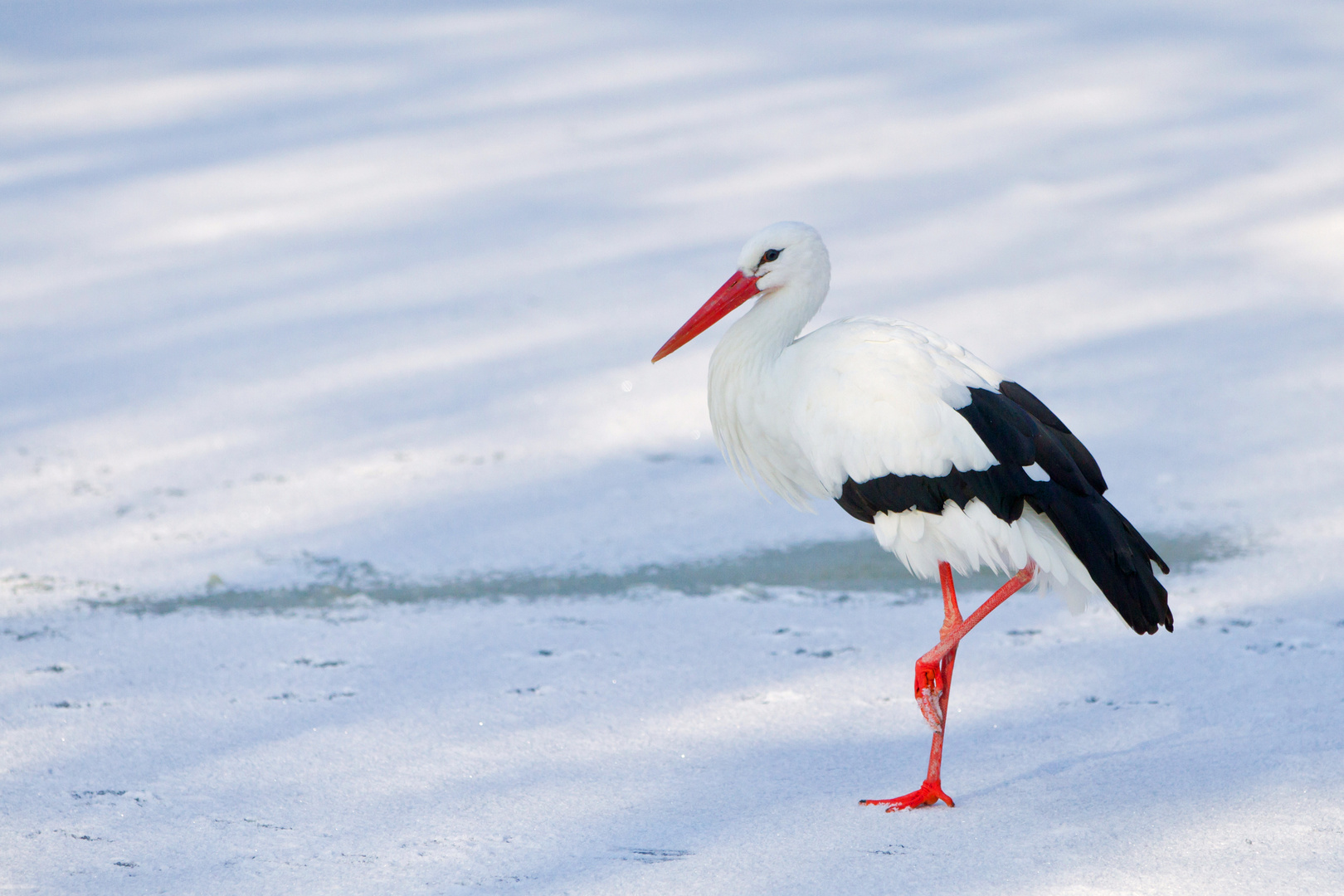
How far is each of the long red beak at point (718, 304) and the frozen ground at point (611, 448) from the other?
79 cm

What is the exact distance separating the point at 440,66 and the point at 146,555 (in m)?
5.76

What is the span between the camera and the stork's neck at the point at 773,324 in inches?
129

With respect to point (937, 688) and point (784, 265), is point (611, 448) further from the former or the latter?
point (937, 688)

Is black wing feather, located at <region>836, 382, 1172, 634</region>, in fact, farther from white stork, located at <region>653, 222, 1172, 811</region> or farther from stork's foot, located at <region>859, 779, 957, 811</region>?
stork's foot, located at <region>859, 779, 957, 811</region>

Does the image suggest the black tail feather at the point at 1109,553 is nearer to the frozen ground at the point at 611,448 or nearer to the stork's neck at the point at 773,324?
the frozen ground at the point at 611,448

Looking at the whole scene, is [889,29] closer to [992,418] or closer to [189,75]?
[189,75]

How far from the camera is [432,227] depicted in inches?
276

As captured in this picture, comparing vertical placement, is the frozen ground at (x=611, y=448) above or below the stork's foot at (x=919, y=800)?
above

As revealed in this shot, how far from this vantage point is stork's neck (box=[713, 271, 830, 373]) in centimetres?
327

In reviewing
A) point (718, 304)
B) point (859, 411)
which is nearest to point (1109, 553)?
point (859, 411)

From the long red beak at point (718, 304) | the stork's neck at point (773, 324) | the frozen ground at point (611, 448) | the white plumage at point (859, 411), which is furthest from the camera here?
the long red beak at point (718, 304)

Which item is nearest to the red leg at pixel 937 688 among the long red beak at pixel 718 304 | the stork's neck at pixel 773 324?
the stork's neck at pixel 773 324

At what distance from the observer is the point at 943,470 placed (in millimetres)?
2889

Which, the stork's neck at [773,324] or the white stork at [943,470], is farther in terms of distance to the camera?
the stork's neck at [773,324]
